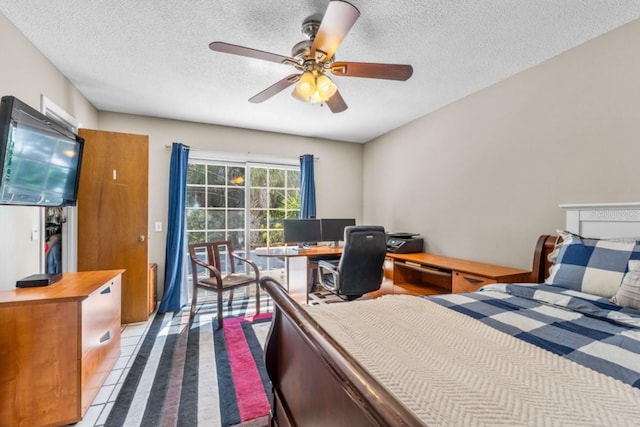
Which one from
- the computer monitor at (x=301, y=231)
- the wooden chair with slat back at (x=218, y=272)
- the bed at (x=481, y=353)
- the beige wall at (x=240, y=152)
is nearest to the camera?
the bed at (x=481, y=353)

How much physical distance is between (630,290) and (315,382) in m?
1.56

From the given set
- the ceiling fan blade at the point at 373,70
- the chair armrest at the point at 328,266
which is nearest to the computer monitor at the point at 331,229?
the chair armrest at the point at 328,266

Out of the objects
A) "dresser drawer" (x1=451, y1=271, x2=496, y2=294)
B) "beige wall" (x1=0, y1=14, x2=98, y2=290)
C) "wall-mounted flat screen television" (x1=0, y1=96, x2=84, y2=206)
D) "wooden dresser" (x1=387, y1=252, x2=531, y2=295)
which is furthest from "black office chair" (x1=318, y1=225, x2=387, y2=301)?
"beige wall" (x1=0, y1=14, x2=98, y2=290)

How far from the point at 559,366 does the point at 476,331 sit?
28 centimetres

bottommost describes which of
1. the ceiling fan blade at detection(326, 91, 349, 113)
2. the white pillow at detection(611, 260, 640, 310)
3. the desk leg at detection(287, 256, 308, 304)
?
the desk leg at detection(287, 256, 308, 304)

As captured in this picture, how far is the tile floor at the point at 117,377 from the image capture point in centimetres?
167

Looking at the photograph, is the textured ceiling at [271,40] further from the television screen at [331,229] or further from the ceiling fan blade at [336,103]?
the television screen at [331,229]

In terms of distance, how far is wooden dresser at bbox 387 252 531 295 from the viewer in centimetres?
228

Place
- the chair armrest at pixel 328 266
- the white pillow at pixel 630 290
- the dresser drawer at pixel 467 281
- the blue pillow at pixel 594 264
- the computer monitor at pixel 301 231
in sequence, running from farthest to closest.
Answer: the computer monitor at pixel 301 231 < the chair armrest at pixel 328 266 < the dresser drawer at pixel 467 281 < the blue pillow at pixel 594 264 < the white pillow at pixel 630 290

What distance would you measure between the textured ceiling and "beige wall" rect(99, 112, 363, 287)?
566 millimetres

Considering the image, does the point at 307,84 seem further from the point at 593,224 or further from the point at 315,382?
the point at 593,224

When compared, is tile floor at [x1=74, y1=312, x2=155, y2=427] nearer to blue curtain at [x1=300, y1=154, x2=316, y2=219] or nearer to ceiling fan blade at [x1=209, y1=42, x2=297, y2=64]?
ceiling fan blade at [x1=209, y1=42, x2=297, y2=64]

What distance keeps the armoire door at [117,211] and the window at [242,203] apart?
2.80 feet

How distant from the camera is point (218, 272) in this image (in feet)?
9.84
